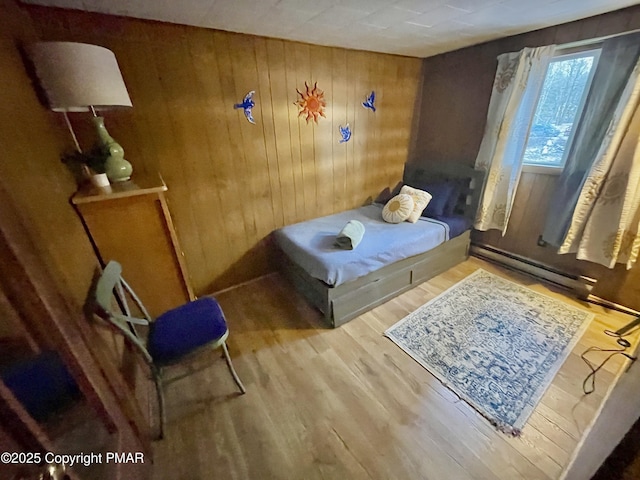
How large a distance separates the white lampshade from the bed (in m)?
1.53

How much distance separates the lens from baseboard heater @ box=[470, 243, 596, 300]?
2.27 m

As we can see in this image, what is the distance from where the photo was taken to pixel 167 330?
1.45 m

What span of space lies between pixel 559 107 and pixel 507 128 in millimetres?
380

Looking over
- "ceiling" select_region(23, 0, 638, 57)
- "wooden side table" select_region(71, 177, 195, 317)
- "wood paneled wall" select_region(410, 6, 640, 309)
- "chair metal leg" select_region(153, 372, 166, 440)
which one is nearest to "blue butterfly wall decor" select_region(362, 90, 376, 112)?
"ceiling" select_region(23, 0, 638, 57)

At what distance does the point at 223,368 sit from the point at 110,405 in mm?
863

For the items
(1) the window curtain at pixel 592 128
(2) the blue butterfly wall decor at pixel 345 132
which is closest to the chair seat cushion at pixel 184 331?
(2) the blue butterfly wall decor at pixel 345 132

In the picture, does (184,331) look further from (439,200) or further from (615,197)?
(615,197)

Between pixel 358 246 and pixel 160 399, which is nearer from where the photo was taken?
pixel 160 399

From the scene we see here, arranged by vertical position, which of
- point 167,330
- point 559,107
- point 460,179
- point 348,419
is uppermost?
point 559,107

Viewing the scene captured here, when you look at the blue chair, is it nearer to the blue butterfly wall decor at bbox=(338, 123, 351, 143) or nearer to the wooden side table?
the wooden side table

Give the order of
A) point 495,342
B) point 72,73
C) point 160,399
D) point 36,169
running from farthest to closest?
point 495,342
point 160,399
point 72,73
point 36,169

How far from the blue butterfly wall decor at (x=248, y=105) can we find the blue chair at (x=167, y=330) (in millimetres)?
1513

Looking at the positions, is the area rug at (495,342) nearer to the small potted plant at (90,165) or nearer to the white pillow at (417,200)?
the white pillow at (417,200)

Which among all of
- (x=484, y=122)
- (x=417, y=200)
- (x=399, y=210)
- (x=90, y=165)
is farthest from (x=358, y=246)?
(x=484, y=122)
